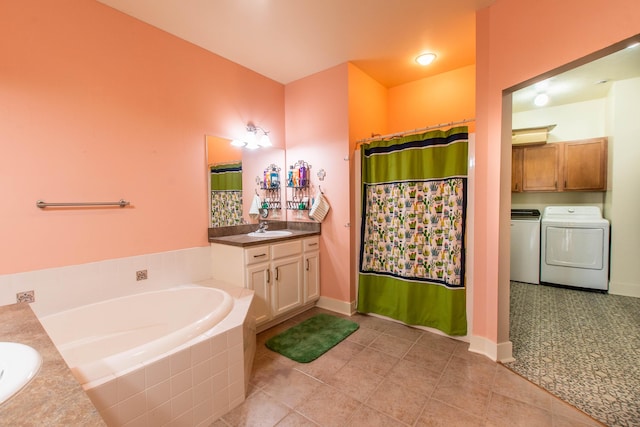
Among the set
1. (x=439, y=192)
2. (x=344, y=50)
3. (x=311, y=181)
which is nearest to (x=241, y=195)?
Result: (x=311, y=181)

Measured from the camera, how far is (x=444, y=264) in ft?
8.18

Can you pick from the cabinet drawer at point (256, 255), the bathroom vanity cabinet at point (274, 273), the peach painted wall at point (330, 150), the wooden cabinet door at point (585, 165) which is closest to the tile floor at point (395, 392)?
the bathroom vanity cabinet at point (274, 273)

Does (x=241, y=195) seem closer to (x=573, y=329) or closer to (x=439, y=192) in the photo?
(x=439, y=192)

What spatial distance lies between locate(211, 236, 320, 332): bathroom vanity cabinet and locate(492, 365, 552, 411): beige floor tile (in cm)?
180

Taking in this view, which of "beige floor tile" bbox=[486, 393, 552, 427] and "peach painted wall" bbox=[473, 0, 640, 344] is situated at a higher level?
"peach painted wall" bbox=[473, 0, 640, 344]

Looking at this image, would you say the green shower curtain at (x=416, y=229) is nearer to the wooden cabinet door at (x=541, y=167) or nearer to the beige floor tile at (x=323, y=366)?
the beige floor tile at (x=323, y=366)

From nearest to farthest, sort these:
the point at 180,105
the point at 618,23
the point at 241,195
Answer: the point at 618,23 < the point at 180,105 < the point at 241,195

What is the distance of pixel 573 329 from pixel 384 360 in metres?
1.94

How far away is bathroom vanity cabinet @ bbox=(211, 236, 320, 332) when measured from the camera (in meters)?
2.47

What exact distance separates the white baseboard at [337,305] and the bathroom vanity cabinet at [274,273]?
120mm

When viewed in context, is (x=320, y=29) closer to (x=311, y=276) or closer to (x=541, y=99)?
(x=311, y=276)

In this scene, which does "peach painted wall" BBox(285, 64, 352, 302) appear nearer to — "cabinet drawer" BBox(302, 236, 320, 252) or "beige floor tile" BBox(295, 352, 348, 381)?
"cabinet drawer" BBox(302, 236, 320, 252)

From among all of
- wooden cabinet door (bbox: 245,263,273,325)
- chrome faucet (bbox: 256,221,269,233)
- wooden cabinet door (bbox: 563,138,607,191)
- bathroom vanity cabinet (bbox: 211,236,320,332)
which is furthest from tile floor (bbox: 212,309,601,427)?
wooden cabinet door (bbox: 563,138,607,191)

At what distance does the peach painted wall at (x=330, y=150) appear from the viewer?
296 cm
